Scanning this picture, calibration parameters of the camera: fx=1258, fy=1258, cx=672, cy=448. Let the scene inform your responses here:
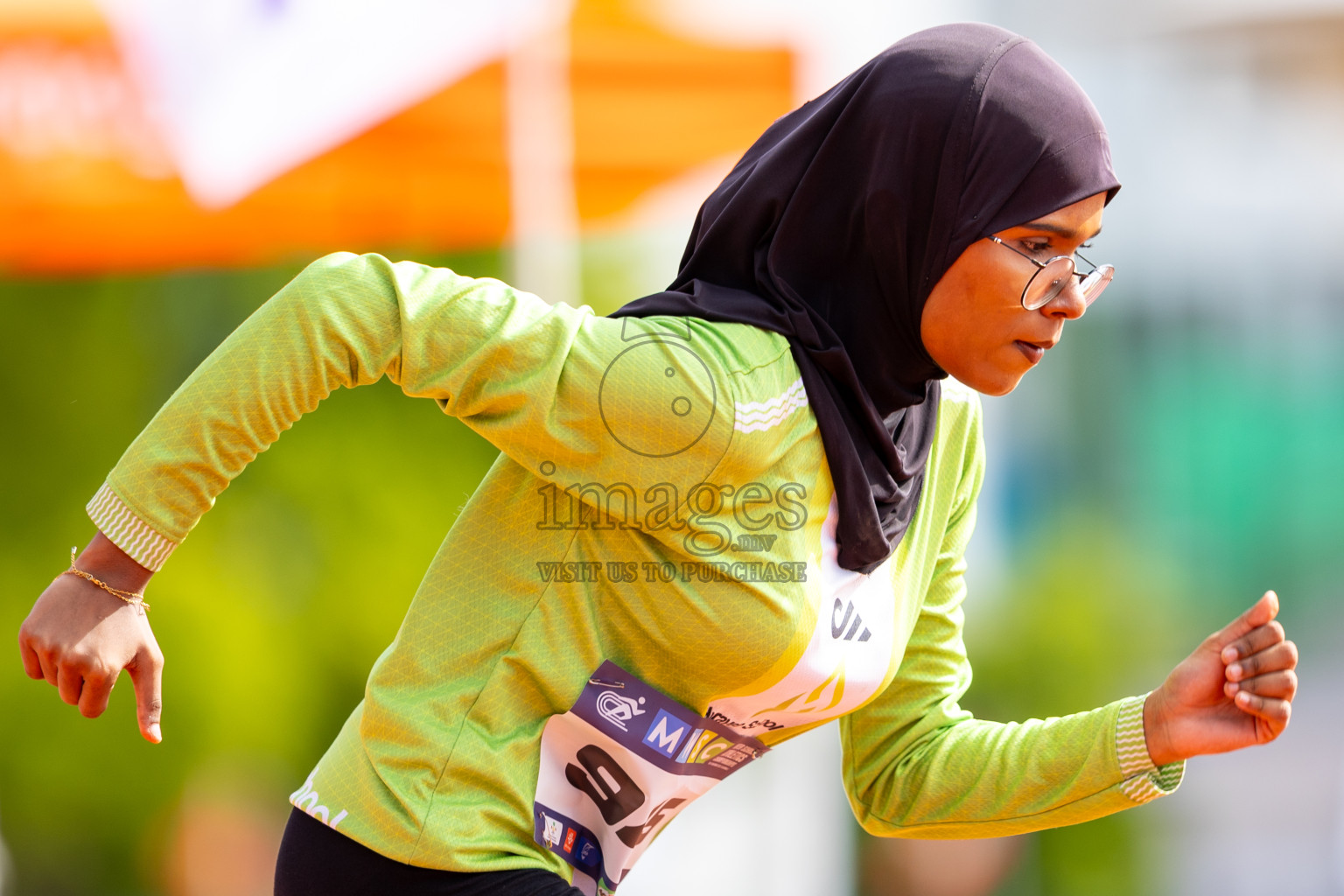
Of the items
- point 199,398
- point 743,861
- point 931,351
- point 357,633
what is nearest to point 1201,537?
point 743,861

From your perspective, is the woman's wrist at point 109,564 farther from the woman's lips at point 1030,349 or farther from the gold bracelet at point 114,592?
the woman's lips at point 1030,349

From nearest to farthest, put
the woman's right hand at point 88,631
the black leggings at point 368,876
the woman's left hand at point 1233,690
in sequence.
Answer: the woman's right hand at point 88,631
the black leggings at point 368,876
the woman's left hand at point 1233,690

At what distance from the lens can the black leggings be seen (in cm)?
100

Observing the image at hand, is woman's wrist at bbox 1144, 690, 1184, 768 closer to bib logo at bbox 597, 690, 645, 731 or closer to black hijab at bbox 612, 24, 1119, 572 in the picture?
black hijab at bbox 612, 24, 1119, 572

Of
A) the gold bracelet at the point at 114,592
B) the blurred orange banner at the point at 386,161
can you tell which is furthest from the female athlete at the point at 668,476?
the blurred orange banner at the point at 386,161

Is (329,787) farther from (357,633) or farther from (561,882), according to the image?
(357,633)

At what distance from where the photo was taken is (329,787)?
106cm

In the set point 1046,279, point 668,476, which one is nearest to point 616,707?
point 668,476

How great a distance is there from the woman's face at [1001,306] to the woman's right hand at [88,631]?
2.19ft

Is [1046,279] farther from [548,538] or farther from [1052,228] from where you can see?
[548,538]

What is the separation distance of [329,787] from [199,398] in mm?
364

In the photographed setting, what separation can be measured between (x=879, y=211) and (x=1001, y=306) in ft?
0.44

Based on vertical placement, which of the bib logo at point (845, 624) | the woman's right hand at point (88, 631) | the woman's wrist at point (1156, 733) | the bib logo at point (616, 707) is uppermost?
the woman's right hand at point (88, 631)

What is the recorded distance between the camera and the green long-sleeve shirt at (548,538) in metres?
0.90
